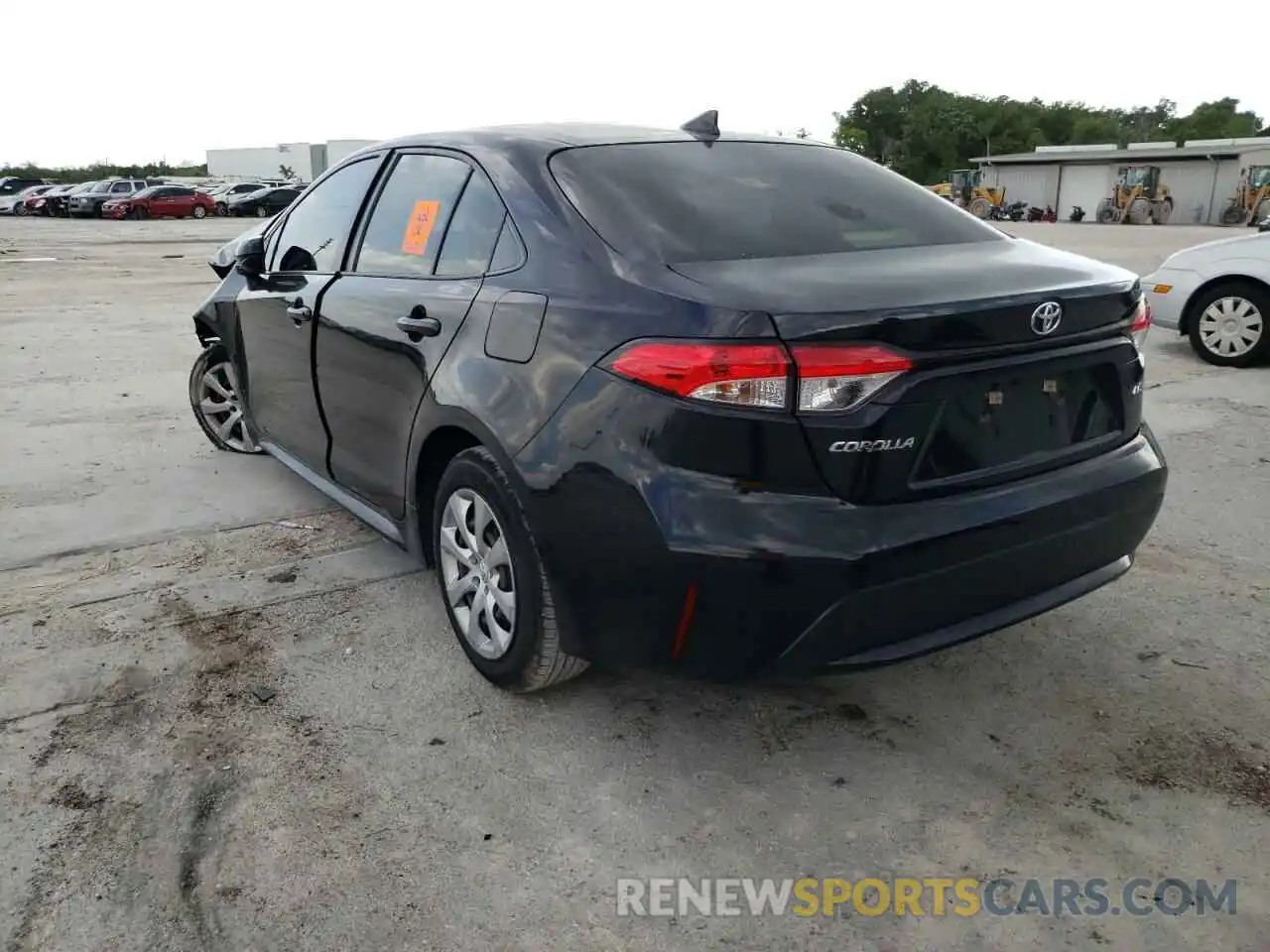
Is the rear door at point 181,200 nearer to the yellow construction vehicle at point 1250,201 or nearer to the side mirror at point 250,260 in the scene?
the yellow construction vehicle at point 1250,201

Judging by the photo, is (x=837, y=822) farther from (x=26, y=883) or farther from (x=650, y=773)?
(x=26, y=883)

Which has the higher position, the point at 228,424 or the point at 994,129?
the point at 994,129

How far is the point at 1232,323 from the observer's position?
7797 millimetres

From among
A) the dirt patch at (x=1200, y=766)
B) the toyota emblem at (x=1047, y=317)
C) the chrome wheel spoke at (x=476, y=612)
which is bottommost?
the dirt patch at (x=1200, y=766)

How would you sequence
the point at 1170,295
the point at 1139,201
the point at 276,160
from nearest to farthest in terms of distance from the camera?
the point at 1170,295 < the point at 1139,201 < the point at 276,160

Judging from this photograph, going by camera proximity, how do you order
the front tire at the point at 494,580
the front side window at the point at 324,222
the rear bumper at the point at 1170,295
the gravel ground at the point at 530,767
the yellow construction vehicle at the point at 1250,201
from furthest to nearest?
1. the yellow construction vehicle at the point at 1250,201
2. the rear bumper at the point at 1170,295
3. the front side window at the point at 324,222
4. the front tire at the point at 494,580
5. the gravel ground at the point at 530,767

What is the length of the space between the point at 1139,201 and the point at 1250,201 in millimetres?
4292

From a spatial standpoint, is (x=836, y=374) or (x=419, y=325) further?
(x=419, y=325)

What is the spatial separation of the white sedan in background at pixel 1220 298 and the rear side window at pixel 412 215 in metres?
6.31

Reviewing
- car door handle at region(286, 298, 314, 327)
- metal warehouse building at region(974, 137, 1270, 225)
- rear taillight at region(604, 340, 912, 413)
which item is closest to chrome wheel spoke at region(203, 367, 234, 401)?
car door handle at region(286, 298, 314, 327)

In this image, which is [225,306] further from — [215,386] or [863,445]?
[863,445]

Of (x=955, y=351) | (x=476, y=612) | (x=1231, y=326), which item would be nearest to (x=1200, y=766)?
(x=955, y=351)

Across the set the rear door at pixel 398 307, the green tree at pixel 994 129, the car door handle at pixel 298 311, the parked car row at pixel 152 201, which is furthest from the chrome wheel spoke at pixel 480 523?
the green tree at pixel 994 129

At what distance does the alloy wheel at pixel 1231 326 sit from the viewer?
7.70 meters
